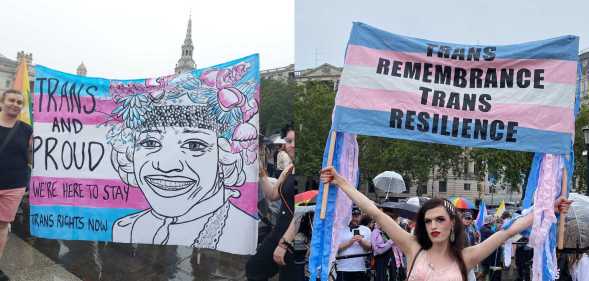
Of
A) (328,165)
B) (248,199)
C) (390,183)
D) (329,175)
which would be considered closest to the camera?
(329,175)

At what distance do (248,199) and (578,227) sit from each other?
3.52 metres

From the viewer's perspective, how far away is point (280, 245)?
496cm

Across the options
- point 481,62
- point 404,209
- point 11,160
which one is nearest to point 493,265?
point 404,209

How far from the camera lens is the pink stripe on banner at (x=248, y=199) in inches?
214

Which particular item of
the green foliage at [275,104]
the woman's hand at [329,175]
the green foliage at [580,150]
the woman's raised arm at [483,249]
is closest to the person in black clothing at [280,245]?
the green foliage at [275,104]

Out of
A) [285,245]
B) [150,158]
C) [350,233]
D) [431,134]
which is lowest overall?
[350,233]

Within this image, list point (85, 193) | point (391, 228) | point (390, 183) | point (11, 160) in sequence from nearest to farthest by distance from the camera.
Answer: point (391, 228), point (11, 160), point (85, 193), point (390, 183)

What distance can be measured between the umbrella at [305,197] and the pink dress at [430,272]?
8.36ft

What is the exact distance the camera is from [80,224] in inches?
227

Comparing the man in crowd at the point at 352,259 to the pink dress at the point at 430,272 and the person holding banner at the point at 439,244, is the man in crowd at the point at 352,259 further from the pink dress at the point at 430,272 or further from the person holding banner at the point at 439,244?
the pink dress at the point at 430,272

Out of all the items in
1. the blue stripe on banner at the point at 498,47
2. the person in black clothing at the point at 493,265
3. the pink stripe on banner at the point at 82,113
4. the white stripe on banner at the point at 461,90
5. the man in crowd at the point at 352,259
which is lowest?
the person in black clothing at the point at 493,265

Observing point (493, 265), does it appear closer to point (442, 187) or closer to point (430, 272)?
point (430, 272)

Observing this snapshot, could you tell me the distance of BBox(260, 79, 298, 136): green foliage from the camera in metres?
5.51

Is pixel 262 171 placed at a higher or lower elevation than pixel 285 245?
higher
